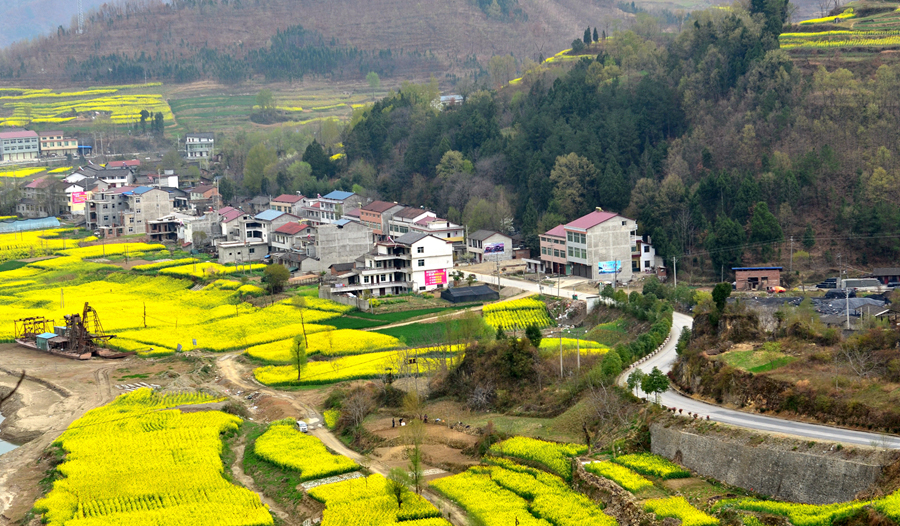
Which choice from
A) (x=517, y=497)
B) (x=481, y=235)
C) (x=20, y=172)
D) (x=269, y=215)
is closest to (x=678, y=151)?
(x=481, y=235)

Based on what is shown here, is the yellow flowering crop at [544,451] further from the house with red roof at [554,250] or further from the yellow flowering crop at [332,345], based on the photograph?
the house with red roof at [554,250]

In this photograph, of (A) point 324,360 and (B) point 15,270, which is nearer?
(A) point 324,360

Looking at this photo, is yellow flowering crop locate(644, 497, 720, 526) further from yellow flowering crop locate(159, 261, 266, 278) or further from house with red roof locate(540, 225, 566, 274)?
yellow flowering crop locate(159, 261, 266, 278)

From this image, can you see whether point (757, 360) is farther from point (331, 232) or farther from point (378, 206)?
point (378, 206)

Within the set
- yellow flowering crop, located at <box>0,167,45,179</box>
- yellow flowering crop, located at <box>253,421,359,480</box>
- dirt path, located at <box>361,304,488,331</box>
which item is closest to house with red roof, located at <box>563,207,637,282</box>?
dirt path, located at <box>361,304,488,331</box>

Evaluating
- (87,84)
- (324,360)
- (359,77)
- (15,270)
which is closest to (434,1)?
(359,77)

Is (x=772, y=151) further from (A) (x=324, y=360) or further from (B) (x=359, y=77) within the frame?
(B) (x=359, y=77)
